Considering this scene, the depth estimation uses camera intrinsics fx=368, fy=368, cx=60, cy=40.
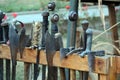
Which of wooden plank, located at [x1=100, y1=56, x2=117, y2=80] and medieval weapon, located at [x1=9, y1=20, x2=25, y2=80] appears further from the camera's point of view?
medieval weapon, located at [x1=9, y1=20, x2=25, y2=80]

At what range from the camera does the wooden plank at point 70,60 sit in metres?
1.71

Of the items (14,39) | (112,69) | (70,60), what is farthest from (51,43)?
(112,69)

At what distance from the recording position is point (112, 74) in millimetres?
1721

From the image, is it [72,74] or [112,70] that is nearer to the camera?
[112,70]

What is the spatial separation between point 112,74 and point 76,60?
19 cm

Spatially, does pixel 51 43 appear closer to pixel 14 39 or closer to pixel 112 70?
pixel 14 39

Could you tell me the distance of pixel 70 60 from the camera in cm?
183

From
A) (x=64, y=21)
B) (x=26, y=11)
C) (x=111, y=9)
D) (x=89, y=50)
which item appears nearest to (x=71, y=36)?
(x=89, y=50)

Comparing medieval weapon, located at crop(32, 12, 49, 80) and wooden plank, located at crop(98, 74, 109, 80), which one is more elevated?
medieval weapon, located at crop(32, 12, 49, 80)

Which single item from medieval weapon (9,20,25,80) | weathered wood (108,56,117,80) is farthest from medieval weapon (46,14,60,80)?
weathered wood (108,56,117,80)

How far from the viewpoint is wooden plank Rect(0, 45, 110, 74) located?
1.71 metres

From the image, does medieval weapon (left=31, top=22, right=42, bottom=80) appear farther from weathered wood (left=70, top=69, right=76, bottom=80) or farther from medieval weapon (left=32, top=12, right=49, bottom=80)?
weathered wood (left=70, top=69, right=76, bottom=80)

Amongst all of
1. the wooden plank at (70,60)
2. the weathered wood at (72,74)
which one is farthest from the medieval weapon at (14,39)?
the weathered wood at (72,74)

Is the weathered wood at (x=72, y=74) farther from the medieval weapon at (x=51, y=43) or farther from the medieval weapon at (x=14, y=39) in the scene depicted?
the medieval weapon at (x=14, y=39)
